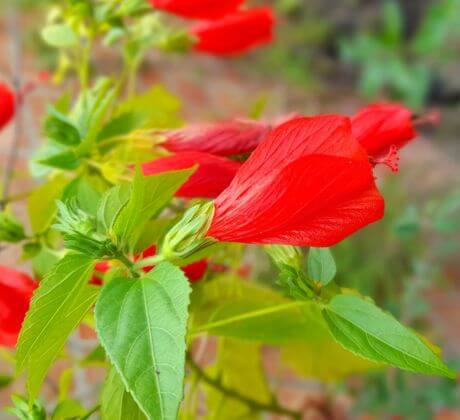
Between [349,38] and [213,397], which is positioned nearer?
[213,397]

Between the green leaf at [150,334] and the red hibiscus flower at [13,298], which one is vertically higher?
the green leaf at [150,334]

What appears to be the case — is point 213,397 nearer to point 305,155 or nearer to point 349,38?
point 305,155

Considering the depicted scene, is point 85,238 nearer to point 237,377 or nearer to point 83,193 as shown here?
point 83,193

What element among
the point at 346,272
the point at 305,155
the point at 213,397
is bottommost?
the point at 346,272

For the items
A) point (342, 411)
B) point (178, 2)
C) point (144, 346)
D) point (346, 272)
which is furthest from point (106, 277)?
point (346, 272)

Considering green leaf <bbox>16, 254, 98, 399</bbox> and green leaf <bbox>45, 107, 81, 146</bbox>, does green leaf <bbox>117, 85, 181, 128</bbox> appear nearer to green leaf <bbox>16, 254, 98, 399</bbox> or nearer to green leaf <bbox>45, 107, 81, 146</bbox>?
green leaf <bbox>45, 107, 81, 146</bbox>

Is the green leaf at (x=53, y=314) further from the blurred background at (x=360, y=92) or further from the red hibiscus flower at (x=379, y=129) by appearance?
the blurred background at (x=360, y=92)

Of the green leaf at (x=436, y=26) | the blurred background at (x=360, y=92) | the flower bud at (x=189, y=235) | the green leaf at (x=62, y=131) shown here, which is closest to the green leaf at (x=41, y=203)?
the green leaf at (x=62, y=131)
